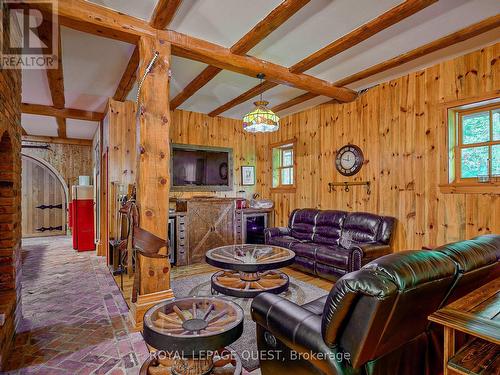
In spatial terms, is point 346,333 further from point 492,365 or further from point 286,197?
point 286,197

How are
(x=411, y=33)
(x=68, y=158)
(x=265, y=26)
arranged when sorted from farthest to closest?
(x=68, y=158) < (x=411, y=33) < (x=265, y=26)

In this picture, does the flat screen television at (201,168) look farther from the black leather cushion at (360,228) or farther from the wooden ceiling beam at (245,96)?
the black leather cushion at (360,228)

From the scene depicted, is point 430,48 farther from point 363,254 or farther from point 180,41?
point 180,41

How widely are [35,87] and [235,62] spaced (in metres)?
3.23

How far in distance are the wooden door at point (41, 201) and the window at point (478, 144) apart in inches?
365

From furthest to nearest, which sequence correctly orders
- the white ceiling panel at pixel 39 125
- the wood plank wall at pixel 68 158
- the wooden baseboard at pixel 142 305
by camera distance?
1. the wood plank wall at pixel 68 158
2. the white ceiling panel at pixel 39 125
3. the wooden baseboard at pixel 142 305

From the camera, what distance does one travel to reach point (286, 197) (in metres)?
5.77

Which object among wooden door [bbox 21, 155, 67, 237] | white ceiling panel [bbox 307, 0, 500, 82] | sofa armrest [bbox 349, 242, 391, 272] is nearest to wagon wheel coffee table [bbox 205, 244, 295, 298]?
sofa armrest [bbox 349, 242, 391, 272]

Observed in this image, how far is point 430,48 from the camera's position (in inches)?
116

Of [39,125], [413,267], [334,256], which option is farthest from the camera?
[39,125]

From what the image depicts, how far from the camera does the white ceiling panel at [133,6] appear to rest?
2260 millimetres

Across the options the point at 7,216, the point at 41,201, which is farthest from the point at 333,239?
the point at 41,201

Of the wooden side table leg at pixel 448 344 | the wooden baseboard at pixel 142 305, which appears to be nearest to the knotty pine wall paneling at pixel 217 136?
the wooden baseboard at pixel 142 305

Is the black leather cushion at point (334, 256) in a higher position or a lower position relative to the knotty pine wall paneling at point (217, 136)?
lower
